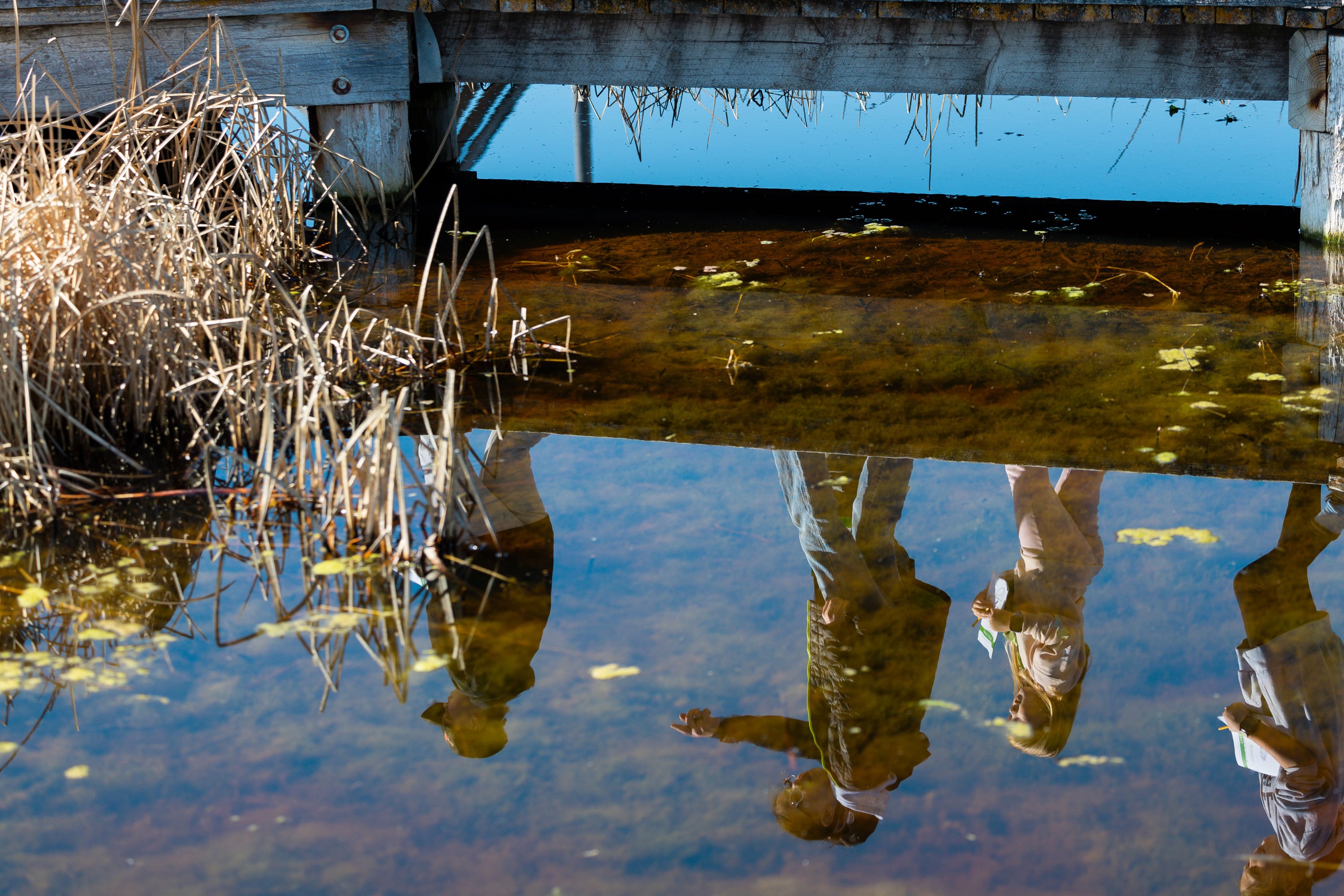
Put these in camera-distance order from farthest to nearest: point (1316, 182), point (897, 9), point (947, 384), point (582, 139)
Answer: point (582, 139) → point (897, 9) → point (1316, 182) → point (947, 384)

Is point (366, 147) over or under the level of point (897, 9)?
under

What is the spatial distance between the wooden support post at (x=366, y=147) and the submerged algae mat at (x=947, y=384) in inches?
56.4

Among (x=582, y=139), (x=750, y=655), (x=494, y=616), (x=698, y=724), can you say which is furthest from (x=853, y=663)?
(x=582, y=139)

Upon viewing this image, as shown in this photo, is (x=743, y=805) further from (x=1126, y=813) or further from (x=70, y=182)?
(x=70, y=182)

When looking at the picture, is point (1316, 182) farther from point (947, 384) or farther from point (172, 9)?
point (172, 9)

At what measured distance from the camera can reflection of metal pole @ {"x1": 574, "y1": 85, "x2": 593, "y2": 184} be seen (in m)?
6.86

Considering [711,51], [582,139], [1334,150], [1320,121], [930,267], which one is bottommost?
[930,267]

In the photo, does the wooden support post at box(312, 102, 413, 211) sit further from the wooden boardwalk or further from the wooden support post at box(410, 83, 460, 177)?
the wooden support post at box(410, 83, 460, 177)

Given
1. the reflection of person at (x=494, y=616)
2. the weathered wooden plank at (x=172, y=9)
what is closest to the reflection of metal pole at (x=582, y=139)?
the weathered wooden plank at (x=172, y=9)

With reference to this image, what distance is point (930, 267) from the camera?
196 inches

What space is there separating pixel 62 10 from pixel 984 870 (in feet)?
16.8

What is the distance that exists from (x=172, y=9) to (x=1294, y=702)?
5002 millimetres

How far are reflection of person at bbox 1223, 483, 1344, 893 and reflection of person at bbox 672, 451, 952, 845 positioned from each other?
1.99 ft

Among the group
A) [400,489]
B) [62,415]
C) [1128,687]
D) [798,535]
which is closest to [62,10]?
[62,415]
